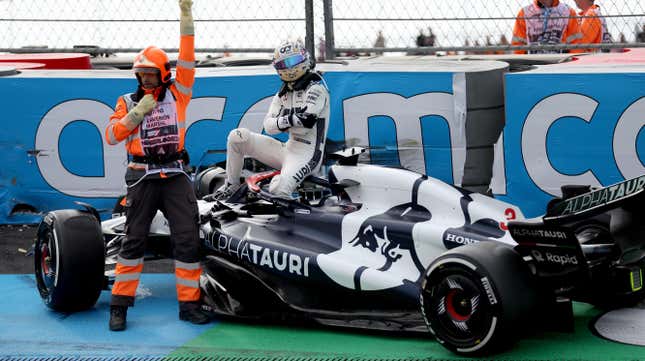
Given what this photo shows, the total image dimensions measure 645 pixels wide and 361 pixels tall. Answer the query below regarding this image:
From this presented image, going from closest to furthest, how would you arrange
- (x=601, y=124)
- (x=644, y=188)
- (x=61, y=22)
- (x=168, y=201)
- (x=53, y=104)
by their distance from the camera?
(x=644, y=188) < (x=168, y=201) < (x=601, y=124) < (x=53, y=104) < (x=61, y=22)

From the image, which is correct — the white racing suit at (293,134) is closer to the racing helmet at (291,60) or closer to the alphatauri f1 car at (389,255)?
the racing helmet at (291,60)

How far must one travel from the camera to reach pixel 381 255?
671 cm

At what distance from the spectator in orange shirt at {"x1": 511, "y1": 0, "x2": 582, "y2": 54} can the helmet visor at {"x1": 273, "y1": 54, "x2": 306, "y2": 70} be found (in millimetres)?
3225

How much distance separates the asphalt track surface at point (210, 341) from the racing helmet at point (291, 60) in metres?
1.85

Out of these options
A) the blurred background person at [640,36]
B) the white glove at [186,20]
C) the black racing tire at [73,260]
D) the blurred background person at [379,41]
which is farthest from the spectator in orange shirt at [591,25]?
the black racing tire at [73,260]

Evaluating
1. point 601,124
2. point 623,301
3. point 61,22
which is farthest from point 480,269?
point 61,22

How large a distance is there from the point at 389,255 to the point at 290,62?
205cm

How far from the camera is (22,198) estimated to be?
10.4m

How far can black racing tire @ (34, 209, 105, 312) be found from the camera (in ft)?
23.7

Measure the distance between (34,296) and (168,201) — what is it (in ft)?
5.51

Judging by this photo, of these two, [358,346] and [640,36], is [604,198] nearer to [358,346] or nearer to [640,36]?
[358,346]

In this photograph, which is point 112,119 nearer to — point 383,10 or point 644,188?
point 644,188

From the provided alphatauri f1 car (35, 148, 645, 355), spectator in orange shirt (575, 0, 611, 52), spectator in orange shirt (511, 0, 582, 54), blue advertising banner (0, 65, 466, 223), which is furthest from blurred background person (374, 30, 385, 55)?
alphatauri f1 car (35, 148, 645, 355)

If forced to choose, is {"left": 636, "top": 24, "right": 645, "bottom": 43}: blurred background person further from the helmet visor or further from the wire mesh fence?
the helmet visor
